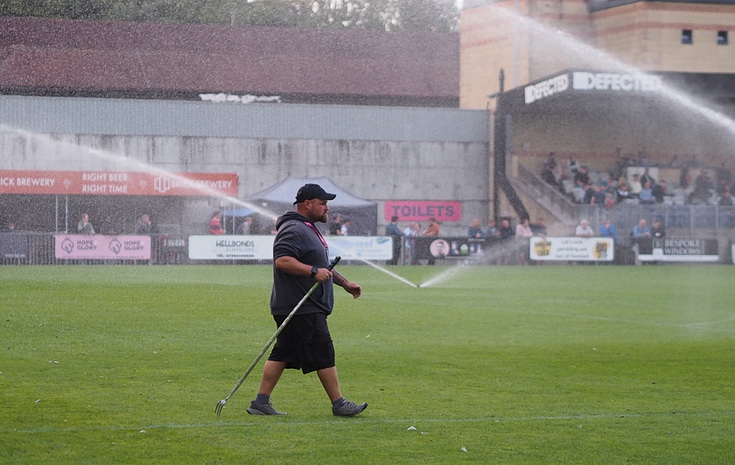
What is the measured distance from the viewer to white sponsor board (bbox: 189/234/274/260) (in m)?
33.4

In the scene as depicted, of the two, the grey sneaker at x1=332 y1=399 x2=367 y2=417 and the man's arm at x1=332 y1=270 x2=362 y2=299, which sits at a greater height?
the man's arm at x1=332 y1=270 x2=362 y2=299

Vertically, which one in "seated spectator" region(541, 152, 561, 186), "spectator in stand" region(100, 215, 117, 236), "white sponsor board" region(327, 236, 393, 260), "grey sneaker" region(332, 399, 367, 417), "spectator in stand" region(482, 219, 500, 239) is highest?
"seated spectator" region(541, 152, 561, 186)

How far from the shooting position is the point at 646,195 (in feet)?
145

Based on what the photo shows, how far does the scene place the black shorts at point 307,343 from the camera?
8875 mm

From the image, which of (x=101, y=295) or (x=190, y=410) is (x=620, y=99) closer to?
(x=101, y=295)

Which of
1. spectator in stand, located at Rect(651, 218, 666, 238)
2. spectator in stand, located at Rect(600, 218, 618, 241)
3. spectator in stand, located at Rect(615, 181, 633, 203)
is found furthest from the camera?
spectator in stand, located at Rect(615, 181, 633, 203)

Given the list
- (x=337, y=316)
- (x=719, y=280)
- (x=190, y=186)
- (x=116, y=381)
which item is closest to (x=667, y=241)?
(x=719, y=280)

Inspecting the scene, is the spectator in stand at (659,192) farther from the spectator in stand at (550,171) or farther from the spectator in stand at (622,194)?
the spectator in stand at (550,171)

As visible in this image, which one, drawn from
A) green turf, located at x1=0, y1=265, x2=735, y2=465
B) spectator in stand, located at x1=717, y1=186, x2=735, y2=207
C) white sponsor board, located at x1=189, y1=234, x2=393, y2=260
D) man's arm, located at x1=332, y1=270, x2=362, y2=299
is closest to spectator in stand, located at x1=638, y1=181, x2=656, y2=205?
spectator in stand, located at x1=717, y1=186, x2=735, y2=207

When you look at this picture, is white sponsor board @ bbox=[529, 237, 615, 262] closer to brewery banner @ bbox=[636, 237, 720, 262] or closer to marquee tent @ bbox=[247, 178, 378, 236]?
brewery banner @ bbox=[636, 237, 720, 262]

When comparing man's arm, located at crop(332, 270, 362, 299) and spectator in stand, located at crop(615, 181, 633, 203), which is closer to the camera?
man's arm, located at crop(332, 270, 362, 299)

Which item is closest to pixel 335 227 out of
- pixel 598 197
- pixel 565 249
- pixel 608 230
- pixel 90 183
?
pixel 565 249

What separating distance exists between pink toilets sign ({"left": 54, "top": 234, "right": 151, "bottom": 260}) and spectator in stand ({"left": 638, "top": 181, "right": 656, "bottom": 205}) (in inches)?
799

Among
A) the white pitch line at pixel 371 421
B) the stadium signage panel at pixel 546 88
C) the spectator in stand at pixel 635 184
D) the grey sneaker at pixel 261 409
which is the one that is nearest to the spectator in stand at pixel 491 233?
the stadium signage panel at pixel 546 88
